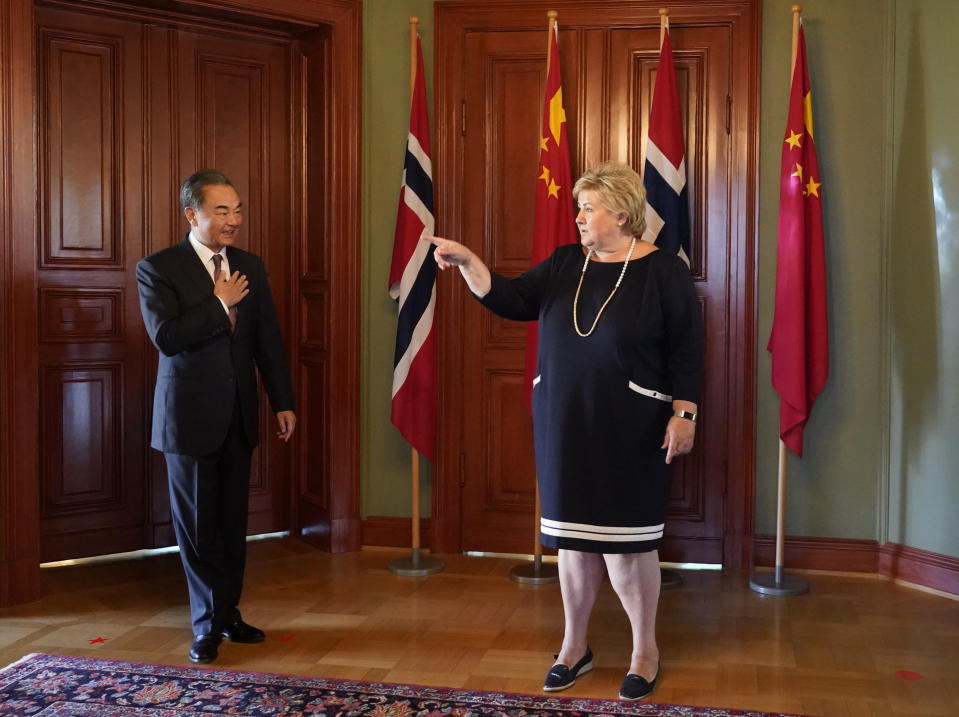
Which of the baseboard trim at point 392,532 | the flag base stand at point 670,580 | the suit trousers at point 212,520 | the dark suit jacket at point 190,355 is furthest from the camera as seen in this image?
the baseboard trim at point 392,532

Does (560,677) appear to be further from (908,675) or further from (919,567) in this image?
(919,567)

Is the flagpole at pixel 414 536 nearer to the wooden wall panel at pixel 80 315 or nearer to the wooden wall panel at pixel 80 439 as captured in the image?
the wooden wall panel at pixel 80 439

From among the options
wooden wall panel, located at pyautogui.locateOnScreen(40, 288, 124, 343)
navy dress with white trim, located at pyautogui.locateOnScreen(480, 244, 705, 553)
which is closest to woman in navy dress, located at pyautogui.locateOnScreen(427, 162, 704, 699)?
navy dress with white trim, located at pyautogui.locateOnScreen(480, 244, 705, 553)

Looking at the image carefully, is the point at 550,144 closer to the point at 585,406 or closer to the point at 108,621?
the point at 585,406

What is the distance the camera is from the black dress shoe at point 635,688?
3301mm

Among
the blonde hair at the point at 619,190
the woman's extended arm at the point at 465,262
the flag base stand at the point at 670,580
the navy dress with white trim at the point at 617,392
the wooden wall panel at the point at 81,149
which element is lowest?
the flag base stand at the point at 670,580

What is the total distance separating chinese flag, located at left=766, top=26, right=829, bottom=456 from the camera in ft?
14.9

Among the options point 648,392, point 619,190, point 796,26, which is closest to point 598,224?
point 619,190

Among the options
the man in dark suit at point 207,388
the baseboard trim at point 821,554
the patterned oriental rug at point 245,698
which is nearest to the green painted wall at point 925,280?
the baseboard trim at point 821,554

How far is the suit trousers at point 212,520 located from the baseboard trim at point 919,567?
9.24 feet

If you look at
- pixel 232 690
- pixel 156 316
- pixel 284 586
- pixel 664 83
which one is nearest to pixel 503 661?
pixel 232 690

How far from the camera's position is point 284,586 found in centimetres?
463

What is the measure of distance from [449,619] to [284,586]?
2.77ft

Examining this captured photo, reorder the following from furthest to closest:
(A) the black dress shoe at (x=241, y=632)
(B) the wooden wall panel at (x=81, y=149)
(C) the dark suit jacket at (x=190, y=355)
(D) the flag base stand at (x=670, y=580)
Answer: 1. (B) the wooden wall panel at (x=81, y=149)
2. (D) the flag base stand at (x=670, y=580)
3. (A) the black dress shoe at (x=241, y=632)
4. (C) the dark suit jacket at (x=190, y=355)
